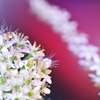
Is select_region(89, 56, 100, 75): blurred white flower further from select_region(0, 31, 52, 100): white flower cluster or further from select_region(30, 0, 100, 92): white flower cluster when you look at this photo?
select_region(0, 31, 52, 100): white flower cluster

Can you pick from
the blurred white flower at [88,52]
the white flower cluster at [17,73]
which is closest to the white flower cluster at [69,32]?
the blurred white flower at [88,52]

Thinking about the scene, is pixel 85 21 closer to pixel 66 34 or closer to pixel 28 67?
pixel 66 34

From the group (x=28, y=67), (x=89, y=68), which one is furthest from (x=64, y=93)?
(x=28, y=67)

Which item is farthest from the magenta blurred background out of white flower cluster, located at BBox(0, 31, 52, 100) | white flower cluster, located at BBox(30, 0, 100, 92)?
white flower cluster, located at BBox(0, 31, 52, 100)

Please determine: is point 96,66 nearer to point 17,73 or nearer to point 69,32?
point 69,32

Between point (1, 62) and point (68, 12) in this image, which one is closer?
point (1, 62)

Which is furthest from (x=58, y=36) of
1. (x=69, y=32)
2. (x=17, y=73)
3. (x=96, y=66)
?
(x=17, y=73)
